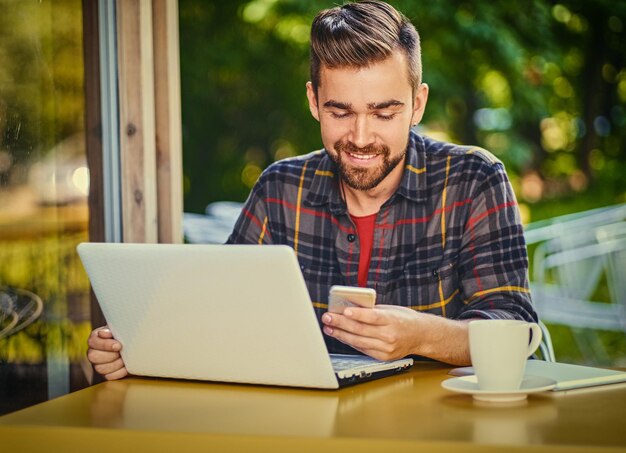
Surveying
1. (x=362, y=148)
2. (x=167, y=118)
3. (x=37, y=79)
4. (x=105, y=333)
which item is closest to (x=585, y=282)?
(x=167, y=118)

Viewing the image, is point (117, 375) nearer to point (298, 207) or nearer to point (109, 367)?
point (109, 367)

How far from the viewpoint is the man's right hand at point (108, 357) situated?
1.41 meters

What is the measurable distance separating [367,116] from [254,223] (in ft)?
1.30

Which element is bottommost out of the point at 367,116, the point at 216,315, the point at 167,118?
the point at 216,315

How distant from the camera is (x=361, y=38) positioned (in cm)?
183

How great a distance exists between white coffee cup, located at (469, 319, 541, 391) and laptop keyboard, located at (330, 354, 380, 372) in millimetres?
218

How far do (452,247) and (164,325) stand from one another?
0.74m

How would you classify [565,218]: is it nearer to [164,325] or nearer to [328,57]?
[328,57]

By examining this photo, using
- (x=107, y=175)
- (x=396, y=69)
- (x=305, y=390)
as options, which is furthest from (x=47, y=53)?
(x=305, y=390)

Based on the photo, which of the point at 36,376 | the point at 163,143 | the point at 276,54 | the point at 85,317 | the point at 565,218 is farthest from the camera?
the point at 276,54

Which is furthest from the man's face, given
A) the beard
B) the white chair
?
the white chair

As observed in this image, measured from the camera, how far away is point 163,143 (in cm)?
264

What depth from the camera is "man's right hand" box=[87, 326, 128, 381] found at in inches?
55.3

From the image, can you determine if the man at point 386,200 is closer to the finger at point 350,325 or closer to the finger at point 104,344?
the finger at point 350,325
